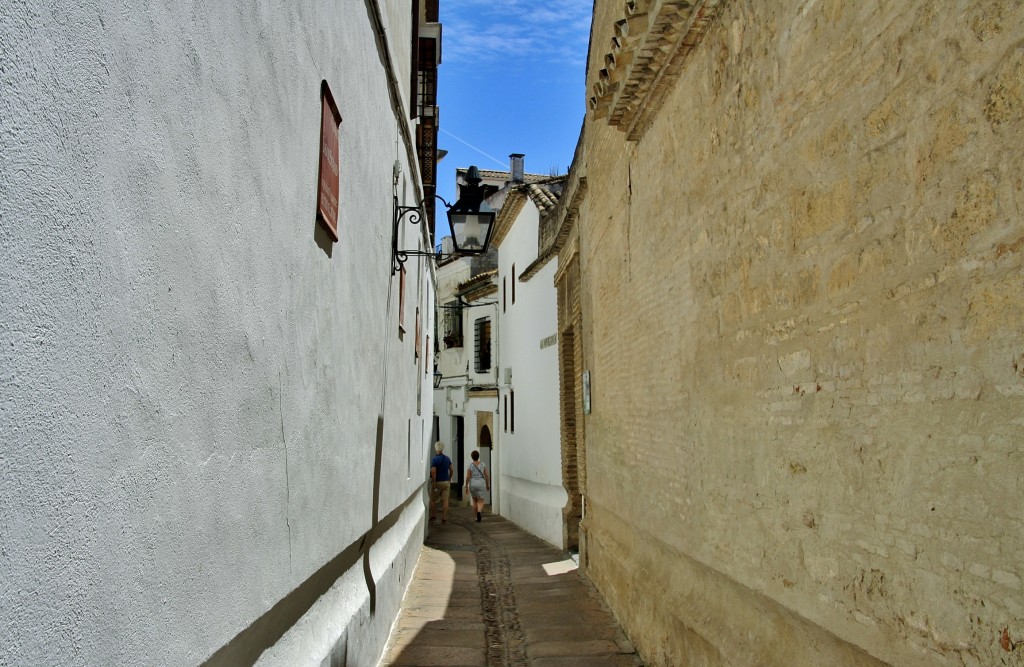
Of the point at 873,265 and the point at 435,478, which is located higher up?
the point at 873,265

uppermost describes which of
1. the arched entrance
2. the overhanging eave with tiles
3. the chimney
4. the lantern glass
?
the chimney

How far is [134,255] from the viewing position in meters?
1.58

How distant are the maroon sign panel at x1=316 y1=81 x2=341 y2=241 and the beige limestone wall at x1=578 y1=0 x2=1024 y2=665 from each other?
1803mm

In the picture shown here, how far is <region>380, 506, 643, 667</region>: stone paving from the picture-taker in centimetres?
577

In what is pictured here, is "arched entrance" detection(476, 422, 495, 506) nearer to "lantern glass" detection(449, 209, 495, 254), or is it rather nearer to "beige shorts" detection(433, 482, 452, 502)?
"beige shorts" detection(433, 482, 452, 502)

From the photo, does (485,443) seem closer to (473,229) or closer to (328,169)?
(473,229)

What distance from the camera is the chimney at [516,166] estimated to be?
25547mm

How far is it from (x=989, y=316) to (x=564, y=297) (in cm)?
902

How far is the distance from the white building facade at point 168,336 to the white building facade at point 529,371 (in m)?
8.62

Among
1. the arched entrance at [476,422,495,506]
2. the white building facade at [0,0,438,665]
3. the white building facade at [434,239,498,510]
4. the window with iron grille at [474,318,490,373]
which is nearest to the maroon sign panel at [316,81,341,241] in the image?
the white building facade at [0,0,438,665]

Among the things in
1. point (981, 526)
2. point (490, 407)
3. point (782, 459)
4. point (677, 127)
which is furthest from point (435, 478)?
point (981, 526)

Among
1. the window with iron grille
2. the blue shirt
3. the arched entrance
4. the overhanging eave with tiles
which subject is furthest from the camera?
the window with iron grille

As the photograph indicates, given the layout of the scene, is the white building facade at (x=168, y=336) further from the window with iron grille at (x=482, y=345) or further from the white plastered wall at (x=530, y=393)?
the window with iron grille at (x=482, y=345)

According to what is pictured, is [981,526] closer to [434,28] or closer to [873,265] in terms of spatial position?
[873,265]
